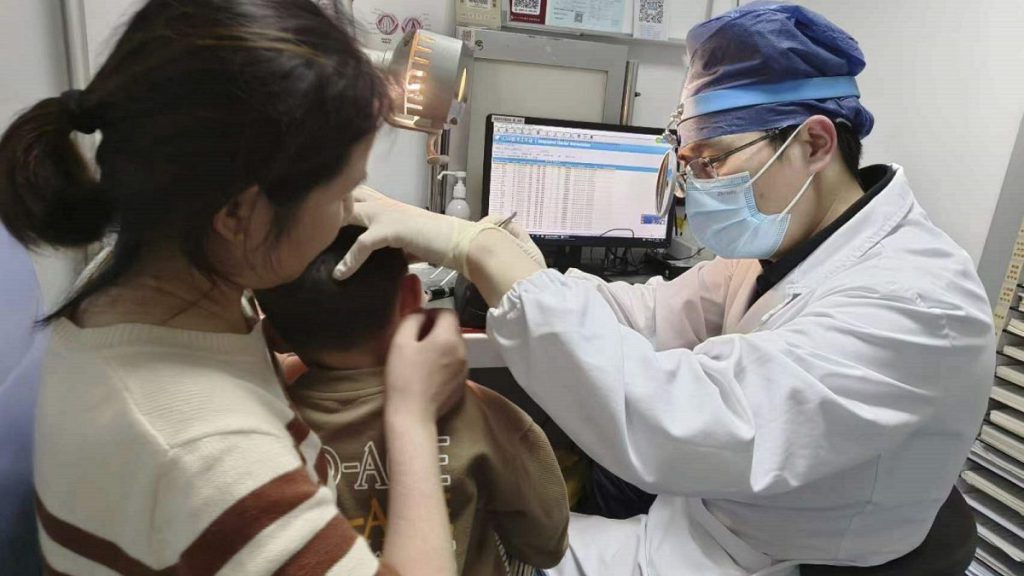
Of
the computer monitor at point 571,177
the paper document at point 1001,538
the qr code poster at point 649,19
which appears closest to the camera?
the paper document at point 1001,538

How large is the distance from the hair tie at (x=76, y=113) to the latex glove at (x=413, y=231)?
322 mm

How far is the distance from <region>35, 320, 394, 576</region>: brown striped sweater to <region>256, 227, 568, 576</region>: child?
193 millimetres

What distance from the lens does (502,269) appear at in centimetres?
91

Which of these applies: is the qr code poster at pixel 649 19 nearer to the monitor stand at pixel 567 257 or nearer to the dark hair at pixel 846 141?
the monitor stand at pixel 567 257

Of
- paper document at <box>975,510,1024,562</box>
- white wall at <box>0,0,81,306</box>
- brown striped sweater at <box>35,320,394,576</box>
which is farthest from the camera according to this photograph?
paper document at <box>975,510,1024,562</box>

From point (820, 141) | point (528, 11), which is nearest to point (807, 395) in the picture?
point (820, 141)

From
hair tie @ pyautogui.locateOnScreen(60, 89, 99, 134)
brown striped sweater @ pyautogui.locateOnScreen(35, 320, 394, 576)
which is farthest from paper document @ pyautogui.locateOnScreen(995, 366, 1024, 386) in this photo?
hair tie @ pyautogui.locateOnScreen(60, 89, 99, 134)

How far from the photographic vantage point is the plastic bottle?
74.6 inches

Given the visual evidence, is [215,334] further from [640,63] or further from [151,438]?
[640,63]

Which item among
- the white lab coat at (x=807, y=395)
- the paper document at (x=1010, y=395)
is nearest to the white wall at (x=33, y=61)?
the white lab coat at (x=807, y=395)

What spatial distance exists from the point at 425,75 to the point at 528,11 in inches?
47.6

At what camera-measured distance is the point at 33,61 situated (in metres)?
1.33

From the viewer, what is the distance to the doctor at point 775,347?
0.80m

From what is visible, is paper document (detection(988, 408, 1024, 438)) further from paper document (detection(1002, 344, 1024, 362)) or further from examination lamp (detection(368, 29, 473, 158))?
examination lamp (detection(368, 29, 473, 158))
